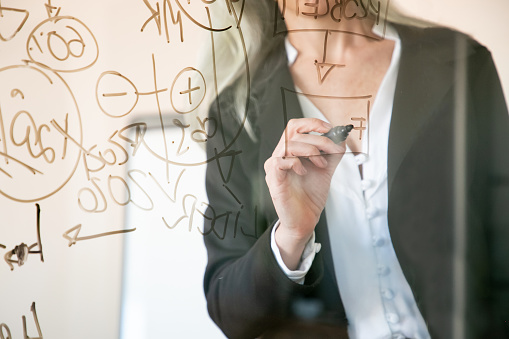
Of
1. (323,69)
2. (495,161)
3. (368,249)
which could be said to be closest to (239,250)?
(368,249)

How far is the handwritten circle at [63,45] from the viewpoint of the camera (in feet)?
3.18

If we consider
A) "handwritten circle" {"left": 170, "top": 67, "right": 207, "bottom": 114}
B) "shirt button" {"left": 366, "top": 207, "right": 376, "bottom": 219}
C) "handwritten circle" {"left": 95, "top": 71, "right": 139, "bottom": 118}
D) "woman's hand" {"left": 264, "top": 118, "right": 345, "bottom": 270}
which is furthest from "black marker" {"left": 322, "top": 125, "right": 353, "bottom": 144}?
"handwritten circle" {"left": 95, "top": 71, "right": 139, "bottom": 118}

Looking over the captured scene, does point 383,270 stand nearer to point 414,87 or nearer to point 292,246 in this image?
point 292,246

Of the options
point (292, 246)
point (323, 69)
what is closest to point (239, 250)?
point (292, 246)

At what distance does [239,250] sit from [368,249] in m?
0.21

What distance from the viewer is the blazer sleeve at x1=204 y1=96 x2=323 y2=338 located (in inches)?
35.6

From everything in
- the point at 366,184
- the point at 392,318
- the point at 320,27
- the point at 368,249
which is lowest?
the point at 392,318

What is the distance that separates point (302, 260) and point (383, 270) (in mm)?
134

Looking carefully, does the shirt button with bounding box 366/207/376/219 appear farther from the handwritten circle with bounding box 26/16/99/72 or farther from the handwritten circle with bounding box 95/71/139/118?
the handwritten circle with bounding box 26/16/99/72

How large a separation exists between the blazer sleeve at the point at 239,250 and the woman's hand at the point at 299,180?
1.0 inches

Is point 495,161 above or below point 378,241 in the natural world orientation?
above

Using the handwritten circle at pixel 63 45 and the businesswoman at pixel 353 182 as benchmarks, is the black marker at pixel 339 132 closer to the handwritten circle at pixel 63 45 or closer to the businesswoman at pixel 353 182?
the businesswoman at pixel 353 182

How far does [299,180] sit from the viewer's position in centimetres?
92

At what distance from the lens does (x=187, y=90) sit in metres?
0.95
